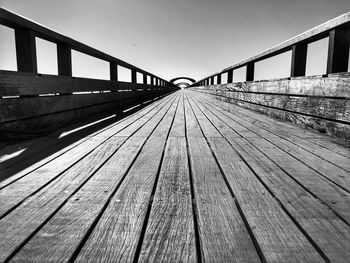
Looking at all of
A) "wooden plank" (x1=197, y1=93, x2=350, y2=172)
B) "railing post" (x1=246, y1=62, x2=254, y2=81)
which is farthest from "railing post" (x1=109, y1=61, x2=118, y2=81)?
"wooden plank" (x1=197, y1=93, x2=350, y2=172)

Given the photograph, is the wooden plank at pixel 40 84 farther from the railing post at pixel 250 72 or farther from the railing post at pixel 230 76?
the railing post at pixel 230 76

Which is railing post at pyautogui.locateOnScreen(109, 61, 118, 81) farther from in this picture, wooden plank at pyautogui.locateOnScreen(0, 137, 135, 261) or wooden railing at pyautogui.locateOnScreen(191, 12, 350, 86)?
wooden plank at pyautogui.locateOnScreen(0, 137, 135, 261)

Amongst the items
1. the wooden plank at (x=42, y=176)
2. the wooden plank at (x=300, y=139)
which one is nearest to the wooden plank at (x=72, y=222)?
the wooden plank at (x=42, y=176)

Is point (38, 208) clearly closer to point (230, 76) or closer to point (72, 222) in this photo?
point (72, 222)

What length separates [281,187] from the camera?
1.55m

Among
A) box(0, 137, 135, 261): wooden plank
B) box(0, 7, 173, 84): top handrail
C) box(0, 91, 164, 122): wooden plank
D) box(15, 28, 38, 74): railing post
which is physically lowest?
box(0, 137, 135, 261): wooden plank

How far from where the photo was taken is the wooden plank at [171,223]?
943 millimetres

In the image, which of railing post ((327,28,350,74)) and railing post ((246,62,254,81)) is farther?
railing post ((246,62,254,81))

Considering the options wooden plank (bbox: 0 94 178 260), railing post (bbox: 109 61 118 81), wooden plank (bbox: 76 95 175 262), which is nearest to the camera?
wooden plank (bbox: 76 95 175 262)

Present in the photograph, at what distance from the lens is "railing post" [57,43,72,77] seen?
357cm

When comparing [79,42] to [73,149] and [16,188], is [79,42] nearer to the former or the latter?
[73,149]

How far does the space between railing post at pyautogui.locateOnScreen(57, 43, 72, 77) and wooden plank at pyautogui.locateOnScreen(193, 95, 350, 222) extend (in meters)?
2.77

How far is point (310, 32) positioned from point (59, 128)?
321 centimetres

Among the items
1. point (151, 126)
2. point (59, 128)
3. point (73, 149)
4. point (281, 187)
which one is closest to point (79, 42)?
point (59, 128)
